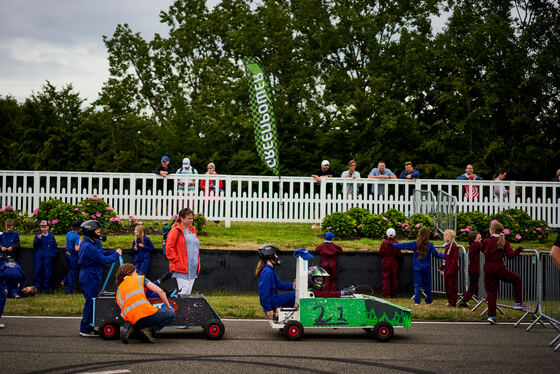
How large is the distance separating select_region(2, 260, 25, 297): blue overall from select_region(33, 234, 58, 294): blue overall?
48 centimetres

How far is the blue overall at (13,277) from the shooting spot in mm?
14580

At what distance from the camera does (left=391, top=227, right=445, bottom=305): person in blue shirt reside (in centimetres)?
1480

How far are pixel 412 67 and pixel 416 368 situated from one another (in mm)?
27230

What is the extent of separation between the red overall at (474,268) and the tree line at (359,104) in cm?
1602

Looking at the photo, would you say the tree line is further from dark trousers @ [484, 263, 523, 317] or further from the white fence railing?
dark trousers @ [484, 263, 523, 317]

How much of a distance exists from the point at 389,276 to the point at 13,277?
8160 millimetres

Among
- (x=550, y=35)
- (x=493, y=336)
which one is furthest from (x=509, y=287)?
(x=550, y=35)

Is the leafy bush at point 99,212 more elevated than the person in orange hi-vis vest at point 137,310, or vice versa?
the leafy bush at point 99,212

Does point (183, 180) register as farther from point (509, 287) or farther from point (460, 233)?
point (509, 287)

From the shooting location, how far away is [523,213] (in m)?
19.4

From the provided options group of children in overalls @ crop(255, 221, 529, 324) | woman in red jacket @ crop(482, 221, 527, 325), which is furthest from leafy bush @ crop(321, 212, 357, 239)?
woman in red jacket @ crop(482, 221, 527, 325)

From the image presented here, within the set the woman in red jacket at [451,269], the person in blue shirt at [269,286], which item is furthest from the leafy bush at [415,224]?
the person in blue shirt at [269,286]

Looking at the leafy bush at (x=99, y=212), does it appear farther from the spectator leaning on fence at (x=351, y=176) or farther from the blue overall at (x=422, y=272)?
the blue overall at (x=422, y=272)

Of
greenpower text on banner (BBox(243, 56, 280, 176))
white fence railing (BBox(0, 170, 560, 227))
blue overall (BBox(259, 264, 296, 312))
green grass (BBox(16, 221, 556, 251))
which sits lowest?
blue overall (BBox(259, 264, 296, 312))
